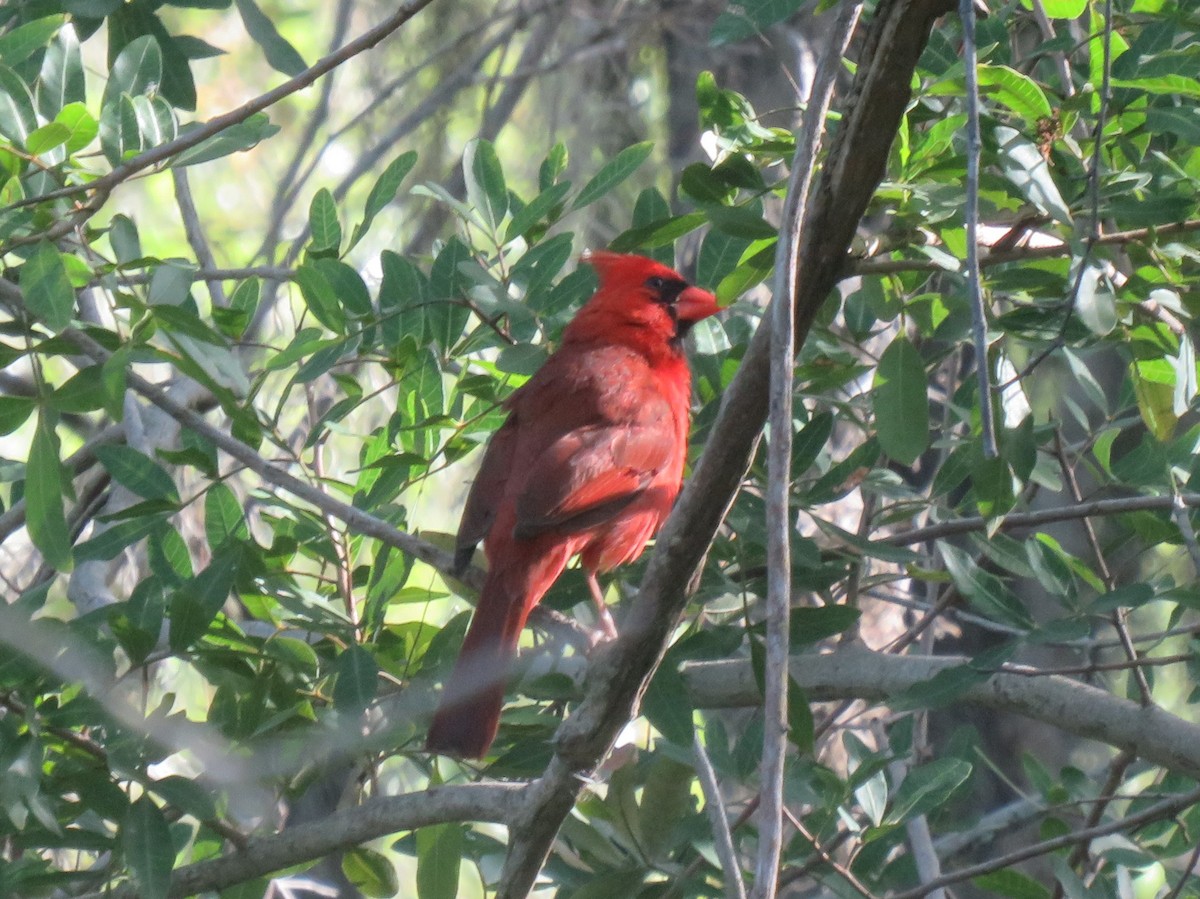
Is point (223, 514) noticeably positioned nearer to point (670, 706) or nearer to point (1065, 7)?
point (670, 706)

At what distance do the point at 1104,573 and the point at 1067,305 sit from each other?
3.04 feet

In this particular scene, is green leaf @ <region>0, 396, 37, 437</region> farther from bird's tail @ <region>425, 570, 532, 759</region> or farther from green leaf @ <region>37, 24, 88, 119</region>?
bird's tail @ <region>425, 570, 532, 759</region>

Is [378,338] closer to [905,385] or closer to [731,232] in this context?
[731,232]

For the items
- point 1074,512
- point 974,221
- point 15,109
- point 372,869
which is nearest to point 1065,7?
point 974,221

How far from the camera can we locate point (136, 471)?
9.34 ft

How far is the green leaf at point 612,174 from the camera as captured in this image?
2.90 metres

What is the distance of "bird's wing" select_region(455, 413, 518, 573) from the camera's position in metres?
3.24

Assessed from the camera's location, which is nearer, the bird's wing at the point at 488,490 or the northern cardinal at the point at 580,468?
the northern cardinal at the point at 580,468

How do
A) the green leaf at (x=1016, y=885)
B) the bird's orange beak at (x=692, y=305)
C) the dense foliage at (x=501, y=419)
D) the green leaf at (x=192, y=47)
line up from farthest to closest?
1. the bird's orange beak at (x=692, y=305)
2. the green leaf at (x=192, y=47)
3. the green leaf at (x=1016, y=885)
4. the dense foliage at (x=501, y=419)

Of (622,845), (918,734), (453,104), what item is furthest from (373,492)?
(453,104)

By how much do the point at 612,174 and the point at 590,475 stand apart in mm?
813

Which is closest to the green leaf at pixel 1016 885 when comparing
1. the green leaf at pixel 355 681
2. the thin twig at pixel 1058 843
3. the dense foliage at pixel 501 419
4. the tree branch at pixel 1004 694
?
the dense foliage at pixel 501 419

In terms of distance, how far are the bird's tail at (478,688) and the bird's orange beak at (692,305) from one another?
3.75ft

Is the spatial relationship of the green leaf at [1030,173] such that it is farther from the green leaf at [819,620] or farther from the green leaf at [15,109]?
the green leaf at [15,109]
